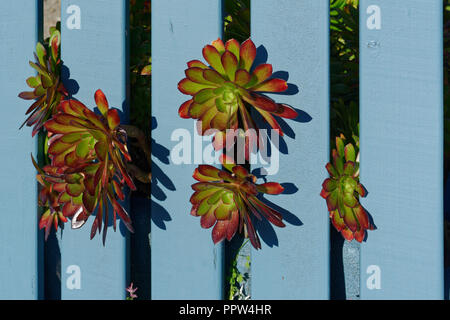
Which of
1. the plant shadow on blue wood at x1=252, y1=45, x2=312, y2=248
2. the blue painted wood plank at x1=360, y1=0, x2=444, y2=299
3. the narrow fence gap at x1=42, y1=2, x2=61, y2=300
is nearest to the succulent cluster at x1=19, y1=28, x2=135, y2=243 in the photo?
the narrow fence gap at x1=42, y1=2, x2=61, y2=300

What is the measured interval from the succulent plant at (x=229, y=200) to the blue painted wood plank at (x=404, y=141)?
0.23 meters

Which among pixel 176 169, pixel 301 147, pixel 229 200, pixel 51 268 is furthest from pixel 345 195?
pixel 51 268

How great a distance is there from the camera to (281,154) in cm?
130

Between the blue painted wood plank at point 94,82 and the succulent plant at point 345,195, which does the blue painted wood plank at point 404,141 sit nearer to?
the succulent plant at point 345,195

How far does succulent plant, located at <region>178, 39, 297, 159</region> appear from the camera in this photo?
3.95 feet

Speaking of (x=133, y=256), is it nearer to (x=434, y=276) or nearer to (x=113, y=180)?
(x=113, y=180)

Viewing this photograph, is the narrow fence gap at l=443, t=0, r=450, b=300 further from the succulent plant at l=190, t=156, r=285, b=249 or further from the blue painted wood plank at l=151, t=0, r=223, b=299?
the blue painted wood plank at l=151, t=0, r=223, b=299

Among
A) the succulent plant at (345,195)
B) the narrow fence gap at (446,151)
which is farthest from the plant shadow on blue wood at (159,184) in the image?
the narrow fence gap at (446,151)

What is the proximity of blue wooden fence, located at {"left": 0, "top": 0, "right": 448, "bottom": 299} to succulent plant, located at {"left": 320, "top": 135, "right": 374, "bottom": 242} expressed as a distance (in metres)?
0.03

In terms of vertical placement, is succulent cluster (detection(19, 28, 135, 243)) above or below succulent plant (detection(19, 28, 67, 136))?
below

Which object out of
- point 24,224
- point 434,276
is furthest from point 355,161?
point 24,224

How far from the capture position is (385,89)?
125 centimetres

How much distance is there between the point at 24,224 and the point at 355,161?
84 centimetres

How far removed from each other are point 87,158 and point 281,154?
439mm
